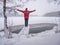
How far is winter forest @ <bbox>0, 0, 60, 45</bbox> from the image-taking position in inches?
59.5

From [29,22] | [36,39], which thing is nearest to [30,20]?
[29,22]

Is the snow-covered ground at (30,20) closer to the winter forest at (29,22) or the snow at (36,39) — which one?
the winter forest at (29,22)

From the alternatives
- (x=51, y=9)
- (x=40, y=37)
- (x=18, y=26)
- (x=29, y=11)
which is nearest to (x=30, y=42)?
(x=40, y=37)

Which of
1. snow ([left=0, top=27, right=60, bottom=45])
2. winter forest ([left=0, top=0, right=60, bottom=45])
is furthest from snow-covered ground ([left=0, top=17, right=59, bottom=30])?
snow ([left=0, top=27, right=60, bottom=45])

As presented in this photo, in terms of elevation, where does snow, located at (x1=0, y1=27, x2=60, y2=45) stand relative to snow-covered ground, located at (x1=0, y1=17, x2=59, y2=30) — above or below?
below

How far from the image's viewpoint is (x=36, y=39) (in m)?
1.53

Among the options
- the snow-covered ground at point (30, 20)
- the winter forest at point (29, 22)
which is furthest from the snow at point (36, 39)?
the snow-covered ground at point (30, 20)

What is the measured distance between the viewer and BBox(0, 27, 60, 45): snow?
1509 mm

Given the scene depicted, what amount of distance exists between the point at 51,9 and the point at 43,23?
0.72 feet

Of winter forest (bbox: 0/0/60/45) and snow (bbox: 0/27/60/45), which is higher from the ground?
winter forest (bbox: 0/0/60/45)

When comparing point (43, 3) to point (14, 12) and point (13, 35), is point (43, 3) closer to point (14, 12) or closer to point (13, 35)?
point (14, 12)

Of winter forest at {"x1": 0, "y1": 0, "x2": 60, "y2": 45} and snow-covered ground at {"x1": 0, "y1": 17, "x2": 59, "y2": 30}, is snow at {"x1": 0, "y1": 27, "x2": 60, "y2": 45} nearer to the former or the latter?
winter forest at {"x1": 0, "y1": 0, "x2": 60, "y2": 45}

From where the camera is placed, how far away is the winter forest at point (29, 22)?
151 centimetres

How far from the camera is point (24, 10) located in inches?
60.7
